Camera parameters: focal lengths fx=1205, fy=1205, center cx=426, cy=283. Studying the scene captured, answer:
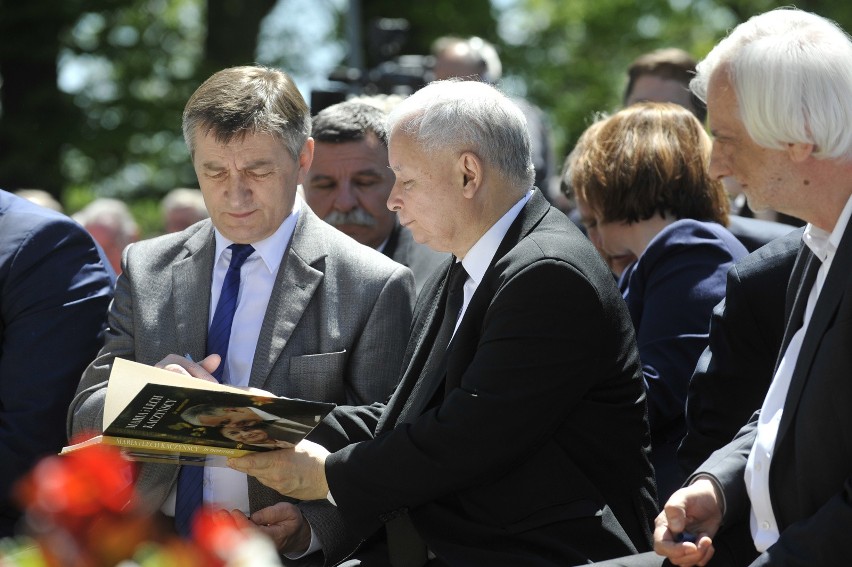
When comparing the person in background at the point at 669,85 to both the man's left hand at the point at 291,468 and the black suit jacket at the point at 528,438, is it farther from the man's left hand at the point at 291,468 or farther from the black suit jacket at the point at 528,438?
the man's left hand at the point at 291,468

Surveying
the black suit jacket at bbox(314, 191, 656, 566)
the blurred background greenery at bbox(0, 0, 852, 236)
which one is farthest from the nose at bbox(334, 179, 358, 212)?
the blurred background greenery at bbox(0, 0, 852, 236)

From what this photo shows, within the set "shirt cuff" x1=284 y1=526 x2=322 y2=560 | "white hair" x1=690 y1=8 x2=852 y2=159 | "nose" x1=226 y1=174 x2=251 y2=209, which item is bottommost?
"shirt cuff" x1=284 y1=526 x2=322 y2=560

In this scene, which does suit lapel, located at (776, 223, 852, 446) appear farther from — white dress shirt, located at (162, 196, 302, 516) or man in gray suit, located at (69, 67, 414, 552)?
white dress shirt, located at (162, 196, 302, 516)

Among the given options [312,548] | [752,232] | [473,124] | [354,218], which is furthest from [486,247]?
Answer: [354,218]

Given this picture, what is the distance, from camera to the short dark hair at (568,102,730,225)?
4168 millimetres

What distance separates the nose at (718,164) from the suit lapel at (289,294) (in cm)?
136

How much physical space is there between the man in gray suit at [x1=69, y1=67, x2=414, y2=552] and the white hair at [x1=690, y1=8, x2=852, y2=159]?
1421 mm

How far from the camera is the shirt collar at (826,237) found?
8.88ft

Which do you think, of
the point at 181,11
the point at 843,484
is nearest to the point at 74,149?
the point at 181,11

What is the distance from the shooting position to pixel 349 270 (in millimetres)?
3836

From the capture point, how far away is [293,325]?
3.72 metres

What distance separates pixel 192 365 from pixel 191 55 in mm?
15256

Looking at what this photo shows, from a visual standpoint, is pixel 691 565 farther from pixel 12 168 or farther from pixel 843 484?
pixel 12 168

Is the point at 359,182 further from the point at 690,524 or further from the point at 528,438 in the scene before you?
the point at 690,524
